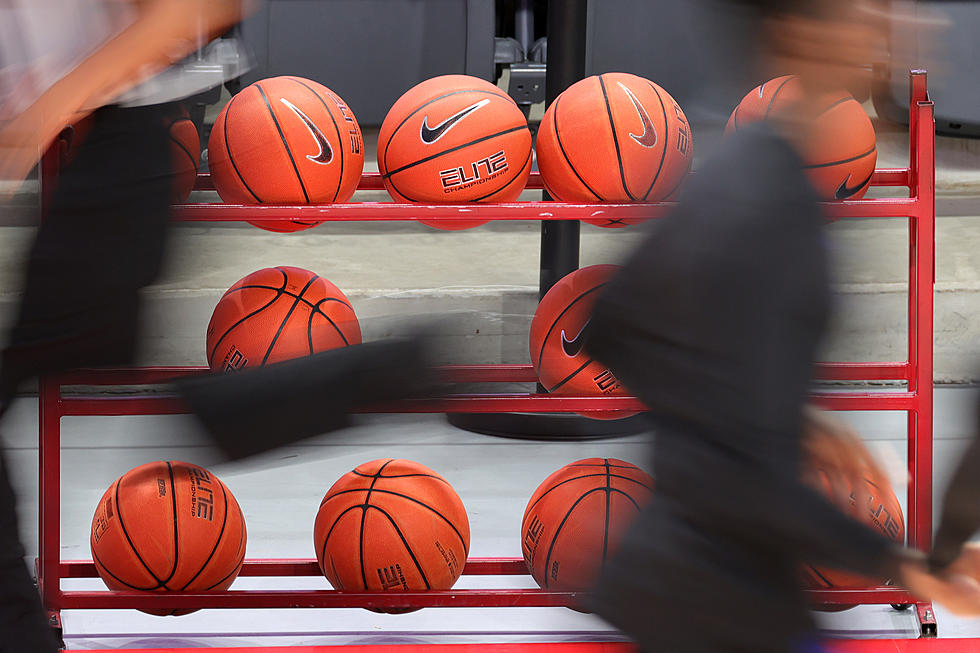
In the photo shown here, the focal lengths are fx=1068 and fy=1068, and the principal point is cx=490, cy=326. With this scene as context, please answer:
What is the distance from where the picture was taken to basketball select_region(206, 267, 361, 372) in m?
2.18

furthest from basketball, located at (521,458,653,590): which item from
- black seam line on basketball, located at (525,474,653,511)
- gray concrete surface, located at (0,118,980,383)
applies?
gray concrete surface, located at (0,118,980,383)

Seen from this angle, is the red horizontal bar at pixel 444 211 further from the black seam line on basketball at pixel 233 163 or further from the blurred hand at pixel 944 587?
the blurred hand at pixel 944 587

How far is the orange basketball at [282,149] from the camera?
2104 millimetres

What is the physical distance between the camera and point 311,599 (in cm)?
213

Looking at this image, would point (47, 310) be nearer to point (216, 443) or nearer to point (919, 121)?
point (216, 443)

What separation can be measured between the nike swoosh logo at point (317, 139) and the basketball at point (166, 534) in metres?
0.68

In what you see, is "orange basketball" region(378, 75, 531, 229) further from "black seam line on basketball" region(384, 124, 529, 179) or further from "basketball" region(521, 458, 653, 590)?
"basketball" region(521, 458, 653, 590)

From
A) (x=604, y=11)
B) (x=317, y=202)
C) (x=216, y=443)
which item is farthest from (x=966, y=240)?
(x=216, y=443)

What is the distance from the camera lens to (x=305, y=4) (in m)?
6.06

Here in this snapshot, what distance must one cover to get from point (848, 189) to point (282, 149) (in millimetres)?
1158

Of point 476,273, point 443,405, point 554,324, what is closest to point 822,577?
point 554,324

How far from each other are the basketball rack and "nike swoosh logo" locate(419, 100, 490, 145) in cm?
15

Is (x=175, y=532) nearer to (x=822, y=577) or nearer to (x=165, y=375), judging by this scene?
(x=165, y=375)

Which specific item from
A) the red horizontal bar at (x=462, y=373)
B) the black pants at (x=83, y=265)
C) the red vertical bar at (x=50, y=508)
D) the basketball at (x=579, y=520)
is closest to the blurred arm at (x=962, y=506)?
the red horizontal bar at (x=462, y=373)
